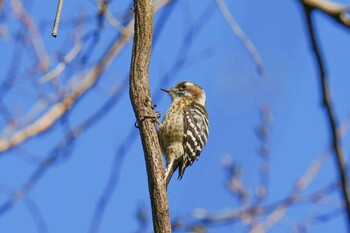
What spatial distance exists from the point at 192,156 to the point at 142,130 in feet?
6.08

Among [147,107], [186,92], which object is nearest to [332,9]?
[147,107]

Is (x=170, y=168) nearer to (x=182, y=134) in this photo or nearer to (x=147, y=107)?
(x=182, y=134)

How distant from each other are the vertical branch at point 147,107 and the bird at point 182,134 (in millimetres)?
1441

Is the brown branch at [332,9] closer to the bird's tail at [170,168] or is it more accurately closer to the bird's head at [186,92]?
the bird's tail at [170,168]

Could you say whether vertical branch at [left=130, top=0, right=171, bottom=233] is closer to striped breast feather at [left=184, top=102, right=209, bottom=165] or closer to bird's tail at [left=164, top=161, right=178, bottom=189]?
bird's tail at [left=164, top=161, right=178, bottom=189]

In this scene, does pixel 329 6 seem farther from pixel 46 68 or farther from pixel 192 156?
pixel 46 68

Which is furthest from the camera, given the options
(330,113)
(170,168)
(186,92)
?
(186,92)

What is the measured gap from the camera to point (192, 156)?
18.0 ft

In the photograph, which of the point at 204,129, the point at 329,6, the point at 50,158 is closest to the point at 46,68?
the point at 50,158

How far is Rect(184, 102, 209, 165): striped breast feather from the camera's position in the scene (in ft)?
18.0

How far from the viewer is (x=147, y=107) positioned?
3.71 meters

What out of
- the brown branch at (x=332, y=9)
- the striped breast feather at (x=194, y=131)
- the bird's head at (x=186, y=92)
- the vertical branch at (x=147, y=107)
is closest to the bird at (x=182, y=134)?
the striped breast feather at (x=194, y=131)

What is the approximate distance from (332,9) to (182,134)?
4.11 m

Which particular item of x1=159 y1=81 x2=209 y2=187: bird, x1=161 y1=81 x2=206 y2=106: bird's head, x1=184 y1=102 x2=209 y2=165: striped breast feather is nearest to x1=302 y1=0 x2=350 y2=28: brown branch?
Result: x1=159 y1=81 x2=209 y2=187: bird
